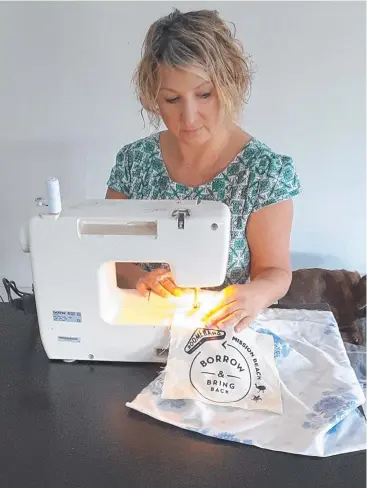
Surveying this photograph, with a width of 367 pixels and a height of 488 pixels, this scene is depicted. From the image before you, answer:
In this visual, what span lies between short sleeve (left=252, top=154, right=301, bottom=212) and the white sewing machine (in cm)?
34

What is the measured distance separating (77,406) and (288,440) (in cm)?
35

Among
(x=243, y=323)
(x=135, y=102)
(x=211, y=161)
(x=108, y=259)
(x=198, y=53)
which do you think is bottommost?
(x=243, y=323)

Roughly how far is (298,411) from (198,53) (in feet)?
2.52

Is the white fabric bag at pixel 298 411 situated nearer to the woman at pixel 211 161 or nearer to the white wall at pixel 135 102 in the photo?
the woman at pixel 211 161

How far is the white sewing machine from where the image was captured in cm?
98

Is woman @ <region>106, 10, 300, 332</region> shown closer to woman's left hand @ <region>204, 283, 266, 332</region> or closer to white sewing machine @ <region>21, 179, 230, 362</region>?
woman's left hand @ <region>204, 283, 266, 332</region>

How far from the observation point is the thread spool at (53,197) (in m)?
0.98

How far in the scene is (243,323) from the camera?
3.30 feet

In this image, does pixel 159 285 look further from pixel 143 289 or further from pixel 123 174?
pixel 123 174

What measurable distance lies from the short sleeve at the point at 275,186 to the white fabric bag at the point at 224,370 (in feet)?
1.43

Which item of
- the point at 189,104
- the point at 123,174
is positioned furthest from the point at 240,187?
the point at 123,174

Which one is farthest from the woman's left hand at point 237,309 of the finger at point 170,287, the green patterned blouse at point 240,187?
the green patterned blouse at point 240,187

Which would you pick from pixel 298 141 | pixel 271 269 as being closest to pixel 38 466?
pixel 271 269

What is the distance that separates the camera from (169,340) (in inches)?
40.5
